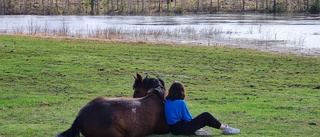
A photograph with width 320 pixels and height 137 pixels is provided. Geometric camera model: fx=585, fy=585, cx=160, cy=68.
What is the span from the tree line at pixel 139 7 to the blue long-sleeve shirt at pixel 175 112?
62060 mm

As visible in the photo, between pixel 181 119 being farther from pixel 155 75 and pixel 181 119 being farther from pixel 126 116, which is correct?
pixel 155 75

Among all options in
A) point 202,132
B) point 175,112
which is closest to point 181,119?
point 175,112

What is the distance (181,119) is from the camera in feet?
34.4

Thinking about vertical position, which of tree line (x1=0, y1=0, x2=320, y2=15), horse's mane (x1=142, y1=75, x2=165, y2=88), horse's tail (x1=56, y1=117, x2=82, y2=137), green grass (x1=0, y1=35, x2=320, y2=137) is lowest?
green grass (x1=0, y1=35, x2=320, y2=137)

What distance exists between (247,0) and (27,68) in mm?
72056

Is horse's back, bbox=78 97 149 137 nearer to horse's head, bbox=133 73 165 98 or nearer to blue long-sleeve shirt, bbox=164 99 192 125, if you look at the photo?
blue long-sleeve shirt, bbox=164 99 192 125

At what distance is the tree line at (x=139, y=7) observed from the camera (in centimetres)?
7200

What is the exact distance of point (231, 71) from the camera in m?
21.5

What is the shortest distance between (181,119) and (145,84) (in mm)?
1041

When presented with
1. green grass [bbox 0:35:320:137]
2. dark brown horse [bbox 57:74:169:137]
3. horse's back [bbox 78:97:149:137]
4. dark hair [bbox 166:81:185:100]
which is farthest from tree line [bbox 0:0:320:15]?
horse's back [bbox 78:97:149:137]

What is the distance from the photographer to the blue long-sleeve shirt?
33.9 ft

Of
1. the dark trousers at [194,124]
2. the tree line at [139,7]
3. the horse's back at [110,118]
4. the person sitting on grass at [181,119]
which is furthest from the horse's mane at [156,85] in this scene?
the tree line at [139,7]

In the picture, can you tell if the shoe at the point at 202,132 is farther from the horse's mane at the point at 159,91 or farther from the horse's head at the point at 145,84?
the horse's head at the point at 145,84

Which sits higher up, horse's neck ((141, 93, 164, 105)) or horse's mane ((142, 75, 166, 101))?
horse's mane ((142, 75, 166, 101))
